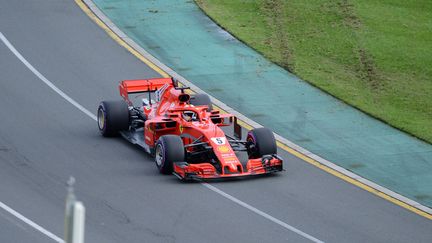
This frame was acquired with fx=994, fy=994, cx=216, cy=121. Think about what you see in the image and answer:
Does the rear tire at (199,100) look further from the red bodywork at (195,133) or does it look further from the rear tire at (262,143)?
the rear tire at (262,143)

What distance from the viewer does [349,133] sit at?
19734 mm

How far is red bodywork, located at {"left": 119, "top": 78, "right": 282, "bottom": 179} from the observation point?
649 inches

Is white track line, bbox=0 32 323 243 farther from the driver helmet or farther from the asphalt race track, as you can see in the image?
the driver helmet

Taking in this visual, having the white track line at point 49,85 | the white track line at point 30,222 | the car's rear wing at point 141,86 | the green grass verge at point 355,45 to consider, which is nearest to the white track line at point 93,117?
the white track line at point 49,85

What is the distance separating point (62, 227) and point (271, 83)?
9.07 m

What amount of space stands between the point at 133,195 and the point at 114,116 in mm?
2825

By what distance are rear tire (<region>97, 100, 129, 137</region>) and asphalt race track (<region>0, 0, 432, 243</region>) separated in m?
0.30

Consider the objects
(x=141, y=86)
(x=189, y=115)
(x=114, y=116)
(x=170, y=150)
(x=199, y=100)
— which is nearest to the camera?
(x=170, y=150)

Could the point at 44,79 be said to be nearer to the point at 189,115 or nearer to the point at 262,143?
the point at 189,115

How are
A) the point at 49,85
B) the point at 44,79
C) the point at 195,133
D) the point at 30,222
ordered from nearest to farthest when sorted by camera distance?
1. the point at 30,222
2. the point at 195,133
3. the point at 49,85
4. the point at 44,79

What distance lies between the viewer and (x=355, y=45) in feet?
84.0

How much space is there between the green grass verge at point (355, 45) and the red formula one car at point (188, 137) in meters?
4.14

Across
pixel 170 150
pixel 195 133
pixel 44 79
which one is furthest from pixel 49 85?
pixel 170 150

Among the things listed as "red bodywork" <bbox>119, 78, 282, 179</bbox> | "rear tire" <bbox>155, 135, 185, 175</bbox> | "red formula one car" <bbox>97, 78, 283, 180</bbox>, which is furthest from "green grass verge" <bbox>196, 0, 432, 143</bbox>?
"rear tire" <bbox>155, 135, 185, 175</bbox>
